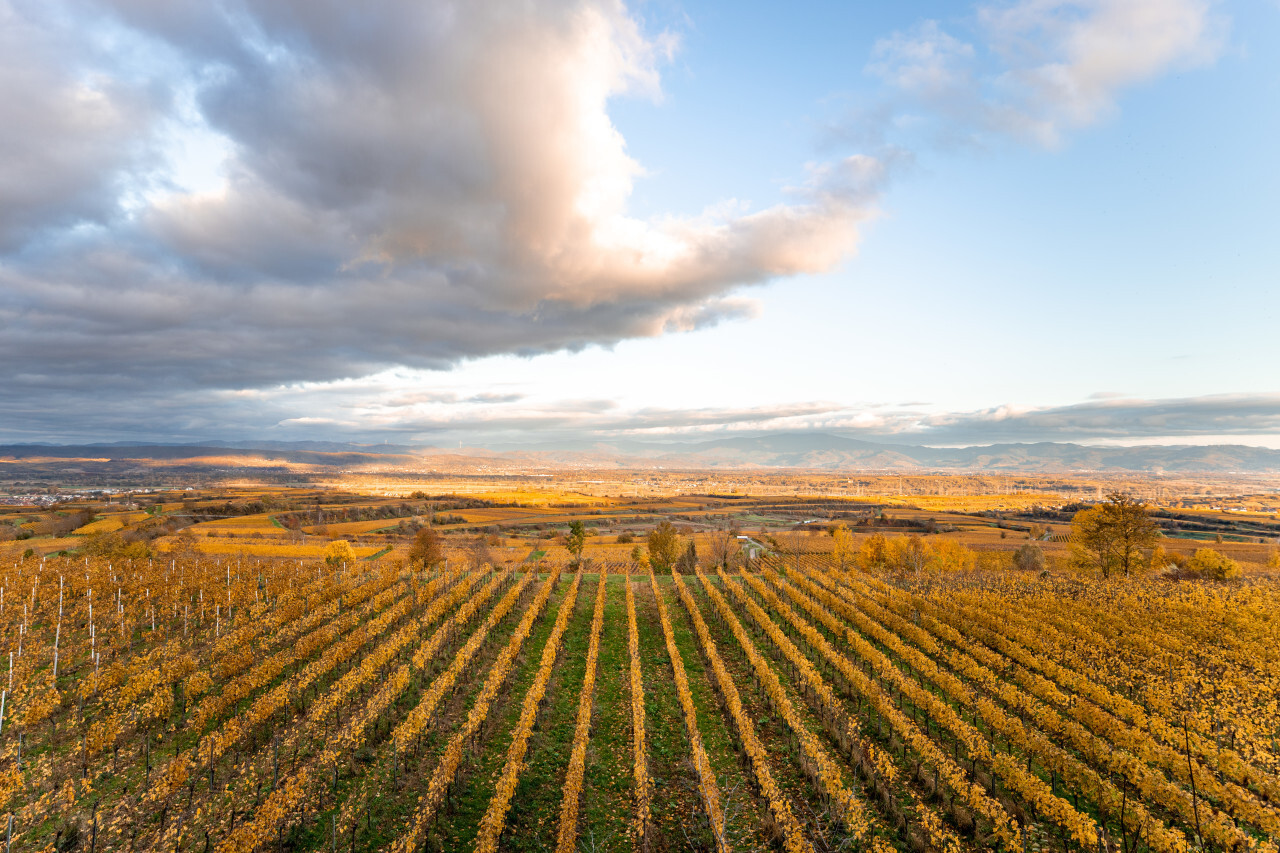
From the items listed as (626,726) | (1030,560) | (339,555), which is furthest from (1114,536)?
(339,555)

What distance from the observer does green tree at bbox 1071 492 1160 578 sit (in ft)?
176

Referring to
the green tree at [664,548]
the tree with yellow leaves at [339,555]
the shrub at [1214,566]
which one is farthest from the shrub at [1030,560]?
the tree with yellow leaves at [339,555]

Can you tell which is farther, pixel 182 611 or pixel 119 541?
pixel 119 541

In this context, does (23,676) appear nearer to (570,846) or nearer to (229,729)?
(229,729)

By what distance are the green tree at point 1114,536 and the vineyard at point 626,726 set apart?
1068 cm

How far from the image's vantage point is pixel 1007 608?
138 feet

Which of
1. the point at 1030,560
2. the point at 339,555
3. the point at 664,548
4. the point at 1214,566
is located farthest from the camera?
the point at 1030,560

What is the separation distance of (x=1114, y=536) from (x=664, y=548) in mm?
51577

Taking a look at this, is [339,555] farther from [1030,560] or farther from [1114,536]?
[1030,560]

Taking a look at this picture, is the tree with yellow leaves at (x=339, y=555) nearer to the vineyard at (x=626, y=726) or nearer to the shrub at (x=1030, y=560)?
the vineyard at (x=626, y=726)

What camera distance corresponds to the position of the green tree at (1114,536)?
53781mm

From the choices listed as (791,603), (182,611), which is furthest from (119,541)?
(791,603)

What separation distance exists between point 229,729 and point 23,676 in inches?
666

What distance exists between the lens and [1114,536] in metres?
55.4
